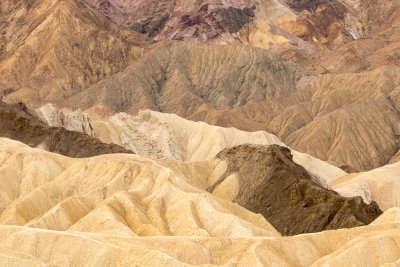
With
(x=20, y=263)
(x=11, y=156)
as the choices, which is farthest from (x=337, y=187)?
(x=20, y=263)

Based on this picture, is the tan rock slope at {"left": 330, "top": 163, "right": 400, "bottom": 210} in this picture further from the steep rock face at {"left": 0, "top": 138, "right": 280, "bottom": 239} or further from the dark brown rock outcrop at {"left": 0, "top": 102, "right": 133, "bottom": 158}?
the dark brown rock outcrop at {"left": 0, "top": 102, "right": 133, "bottom": 158}

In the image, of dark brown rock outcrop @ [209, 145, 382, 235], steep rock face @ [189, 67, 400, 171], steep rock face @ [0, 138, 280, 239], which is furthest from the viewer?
steep rock face @ [189, 67, 400, 171]

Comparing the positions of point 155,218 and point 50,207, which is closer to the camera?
point 155,218

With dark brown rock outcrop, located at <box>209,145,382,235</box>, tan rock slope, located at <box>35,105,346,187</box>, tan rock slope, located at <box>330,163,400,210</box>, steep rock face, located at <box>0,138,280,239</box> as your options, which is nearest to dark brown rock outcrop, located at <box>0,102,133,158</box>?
tan rock slope, located at <box>35,105,346,187</box>

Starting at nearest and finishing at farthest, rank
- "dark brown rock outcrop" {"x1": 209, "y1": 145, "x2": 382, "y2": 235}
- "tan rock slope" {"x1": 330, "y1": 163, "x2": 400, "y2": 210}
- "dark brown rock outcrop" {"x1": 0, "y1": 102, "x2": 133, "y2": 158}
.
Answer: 1. "dark brown rock outcrop" {"x1": 209, "y1": 145, "x2": 382, "y2": 235}
2. "tan rock slope" {"x1": 330, "y1": 163, "x2": 400, "y2": 210}
3. "dark brown rock outcrop" {"x1": 0, "y1": 102, "x2": 133, "y2": 158}

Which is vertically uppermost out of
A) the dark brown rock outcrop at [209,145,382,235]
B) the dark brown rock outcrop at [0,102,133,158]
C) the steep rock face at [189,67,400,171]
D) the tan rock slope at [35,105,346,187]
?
the dark brown rock outcrop at [0,102,133,158]

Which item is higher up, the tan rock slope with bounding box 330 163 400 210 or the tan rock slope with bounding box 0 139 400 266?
the tan rock slope with bounding box 0 139 400 266

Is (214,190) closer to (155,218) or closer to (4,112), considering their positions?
(155,218)
